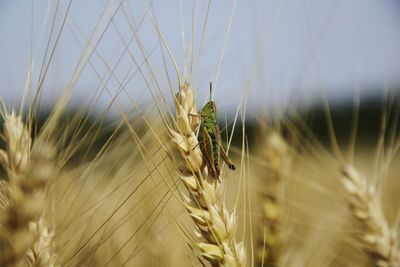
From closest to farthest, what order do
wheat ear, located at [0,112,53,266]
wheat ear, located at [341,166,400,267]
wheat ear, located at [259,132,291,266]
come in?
wheat ear, located at [0,112,53,266] < wheat ear, located at [341,166,400,267] < wheat ear, located at [259,132,291,266]

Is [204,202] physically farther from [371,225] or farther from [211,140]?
[371,225]

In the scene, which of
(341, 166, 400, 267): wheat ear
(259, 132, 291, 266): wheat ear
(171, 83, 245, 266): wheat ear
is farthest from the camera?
(259, 132, 291, 266): wheat ear

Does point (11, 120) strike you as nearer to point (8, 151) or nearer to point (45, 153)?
point (8, 151)

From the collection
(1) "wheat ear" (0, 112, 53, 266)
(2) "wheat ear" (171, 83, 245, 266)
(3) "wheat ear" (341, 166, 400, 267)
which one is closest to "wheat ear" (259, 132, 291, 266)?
(3) "wheat ear" (341, 166, 400, 267)

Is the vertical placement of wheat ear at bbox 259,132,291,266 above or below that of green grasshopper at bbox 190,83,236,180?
below

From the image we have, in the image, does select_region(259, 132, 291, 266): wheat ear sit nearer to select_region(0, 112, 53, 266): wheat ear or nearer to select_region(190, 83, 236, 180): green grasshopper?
select_region(190, 83, 236, 180): green grasshopper

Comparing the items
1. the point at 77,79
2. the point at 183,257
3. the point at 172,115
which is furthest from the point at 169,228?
the point at 77,79
